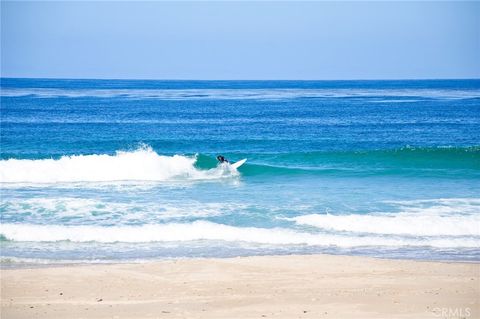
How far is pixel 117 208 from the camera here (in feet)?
54.2

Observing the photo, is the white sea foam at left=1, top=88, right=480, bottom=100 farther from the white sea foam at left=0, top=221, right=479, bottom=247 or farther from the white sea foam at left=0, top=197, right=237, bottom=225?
the white sea foam at left=0, top=221, right=479, bottom=247

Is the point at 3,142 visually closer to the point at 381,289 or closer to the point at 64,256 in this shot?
the point at 64,256

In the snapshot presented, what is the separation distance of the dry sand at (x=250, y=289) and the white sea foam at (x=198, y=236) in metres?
1.65

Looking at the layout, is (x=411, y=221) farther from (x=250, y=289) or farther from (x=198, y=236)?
(x=250, y=289)

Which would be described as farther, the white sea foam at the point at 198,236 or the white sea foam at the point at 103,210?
the white sea foam at the point at 103,210

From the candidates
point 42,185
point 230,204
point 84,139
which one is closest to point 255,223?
point 230,204

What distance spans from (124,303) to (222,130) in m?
27.6

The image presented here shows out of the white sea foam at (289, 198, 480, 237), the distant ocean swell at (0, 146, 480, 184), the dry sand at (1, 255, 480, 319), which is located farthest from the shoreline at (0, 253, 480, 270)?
the distant ocean swell at (0, 146, 480, 184)

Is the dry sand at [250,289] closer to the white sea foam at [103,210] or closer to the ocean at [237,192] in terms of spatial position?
the ocean at [237,192]

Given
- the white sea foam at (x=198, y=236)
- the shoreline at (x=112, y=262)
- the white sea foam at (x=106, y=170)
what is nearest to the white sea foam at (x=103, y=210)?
the white sea foam at (x=198, y=236)

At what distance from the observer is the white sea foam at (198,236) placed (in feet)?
44.2

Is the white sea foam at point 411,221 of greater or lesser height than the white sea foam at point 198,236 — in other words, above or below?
above

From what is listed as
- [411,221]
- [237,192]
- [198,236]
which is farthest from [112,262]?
[237,192]

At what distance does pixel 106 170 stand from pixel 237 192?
6.36 metres
